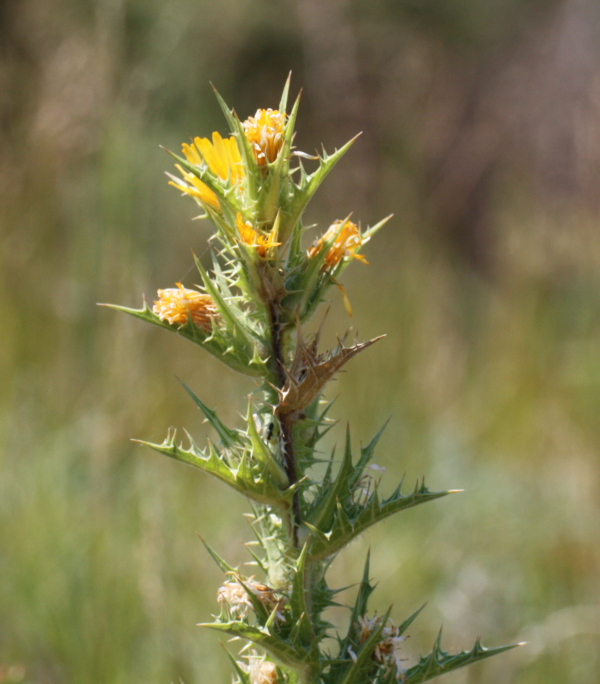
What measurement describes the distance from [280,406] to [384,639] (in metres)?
0.55

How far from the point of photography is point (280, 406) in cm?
136

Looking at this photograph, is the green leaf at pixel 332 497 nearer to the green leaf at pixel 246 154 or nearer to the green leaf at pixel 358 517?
the green leaf at pixel 358 517

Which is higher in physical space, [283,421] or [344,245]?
[344,245]

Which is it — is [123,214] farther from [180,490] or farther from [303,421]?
[303,421]

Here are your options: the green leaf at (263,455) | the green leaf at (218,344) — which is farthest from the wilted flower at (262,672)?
the green leaf at (218,344)

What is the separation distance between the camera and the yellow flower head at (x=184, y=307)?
1.41 meters

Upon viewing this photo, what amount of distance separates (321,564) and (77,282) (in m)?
4.20

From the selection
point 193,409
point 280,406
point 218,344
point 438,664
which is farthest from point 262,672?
point 193,409

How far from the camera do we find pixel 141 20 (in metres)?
12.2

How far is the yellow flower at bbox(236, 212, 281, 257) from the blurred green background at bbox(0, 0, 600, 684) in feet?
5.41

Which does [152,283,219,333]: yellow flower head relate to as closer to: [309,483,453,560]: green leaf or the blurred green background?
[309,483,453,560]: green leaf

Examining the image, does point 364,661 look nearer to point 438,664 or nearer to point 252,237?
point 438,664

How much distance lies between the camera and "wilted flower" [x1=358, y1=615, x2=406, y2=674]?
145 centimetres

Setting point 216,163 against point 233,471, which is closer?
point 233,471
